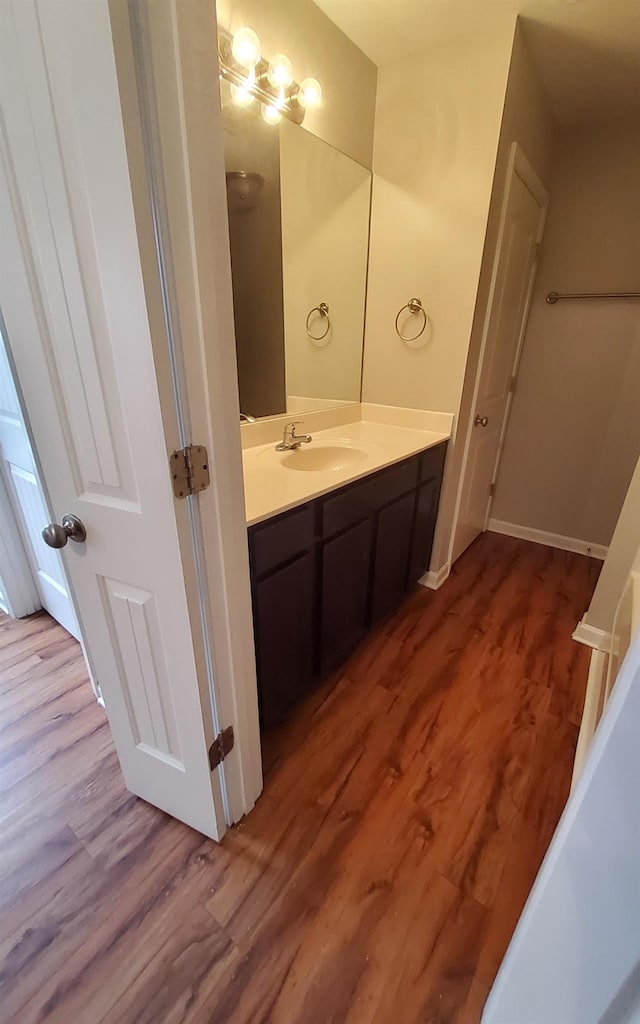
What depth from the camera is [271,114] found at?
1.50 meters

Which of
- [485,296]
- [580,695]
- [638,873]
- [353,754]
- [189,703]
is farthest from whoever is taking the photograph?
[485,296]

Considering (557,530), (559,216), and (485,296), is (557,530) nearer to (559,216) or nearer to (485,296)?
(485,296)

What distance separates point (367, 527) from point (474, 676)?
2.74ft

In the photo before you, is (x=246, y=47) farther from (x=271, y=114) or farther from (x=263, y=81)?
(x=271, y=114)

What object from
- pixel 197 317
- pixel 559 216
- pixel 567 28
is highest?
pixel 567 28

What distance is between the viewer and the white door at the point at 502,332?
1947mm

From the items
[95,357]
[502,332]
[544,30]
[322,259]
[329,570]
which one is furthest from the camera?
[502,332]

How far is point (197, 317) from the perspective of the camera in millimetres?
695

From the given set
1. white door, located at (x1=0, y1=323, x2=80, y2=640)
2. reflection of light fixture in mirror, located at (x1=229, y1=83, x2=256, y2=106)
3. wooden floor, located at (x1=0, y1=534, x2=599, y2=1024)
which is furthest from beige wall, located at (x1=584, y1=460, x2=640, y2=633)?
white door, located at (x1=0, y1=323, x2=80, y2=640)

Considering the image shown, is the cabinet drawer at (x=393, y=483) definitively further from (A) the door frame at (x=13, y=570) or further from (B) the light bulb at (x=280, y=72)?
(A) the door frame at (x=13, y=570)

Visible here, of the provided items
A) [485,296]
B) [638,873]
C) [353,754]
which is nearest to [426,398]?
[485,296]

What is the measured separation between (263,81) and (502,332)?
1574 mm

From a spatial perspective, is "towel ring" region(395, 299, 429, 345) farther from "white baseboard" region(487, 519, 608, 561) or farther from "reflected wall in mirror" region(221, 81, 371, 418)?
"white baseboard" region(487, 519, 608, 561)

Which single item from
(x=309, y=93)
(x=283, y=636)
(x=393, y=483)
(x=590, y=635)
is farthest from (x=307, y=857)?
(x=309, y=93)
